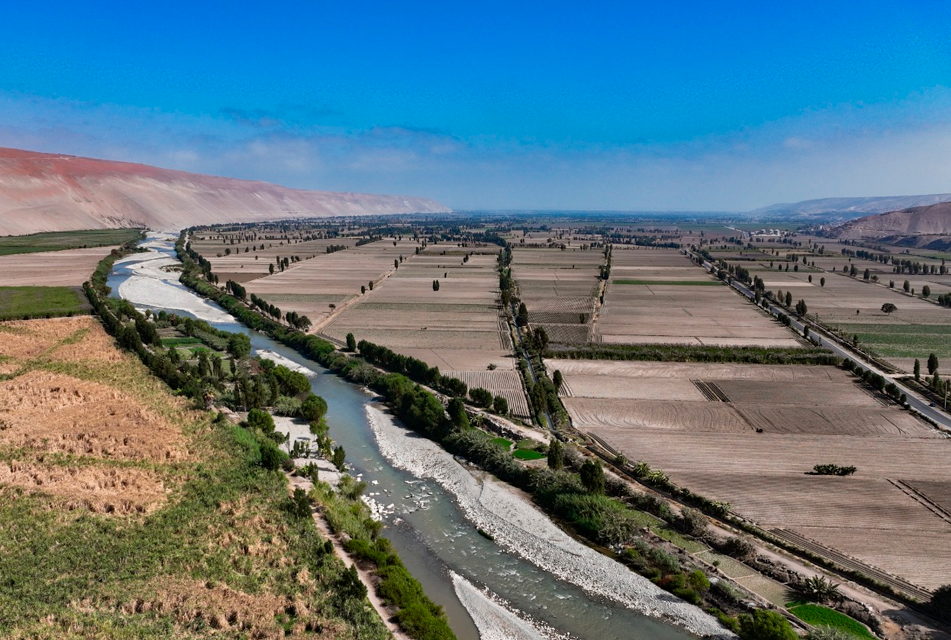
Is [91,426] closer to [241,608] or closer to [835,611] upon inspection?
[241,608]

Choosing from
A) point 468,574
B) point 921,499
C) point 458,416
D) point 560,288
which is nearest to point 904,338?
point 921,499

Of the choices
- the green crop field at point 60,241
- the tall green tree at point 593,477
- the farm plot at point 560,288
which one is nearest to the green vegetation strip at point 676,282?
the farm plot at point 560,288

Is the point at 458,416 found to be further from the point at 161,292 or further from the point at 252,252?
the point at 252,252

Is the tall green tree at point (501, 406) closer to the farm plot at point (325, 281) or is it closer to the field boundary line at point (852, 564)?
the field boundary line at point (852, 564)

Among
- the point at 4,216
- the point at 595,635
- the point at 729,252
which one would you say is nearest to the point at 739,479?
the point at 595,635

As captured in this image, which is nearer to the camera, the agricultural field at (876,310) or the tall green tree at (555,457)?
the tall green tree at (555,457)

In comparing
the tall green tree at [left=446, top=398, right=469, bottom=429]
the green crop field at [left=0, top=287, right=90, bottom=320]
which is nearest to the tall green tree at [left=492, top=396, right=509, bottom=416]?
the tall green tree at [left=446, top=398, right=469, bottom=429]
